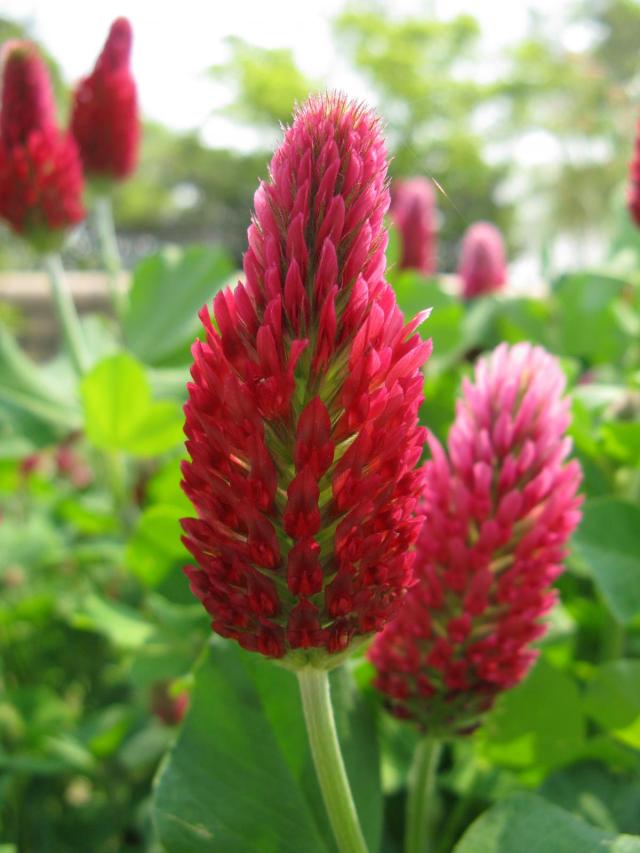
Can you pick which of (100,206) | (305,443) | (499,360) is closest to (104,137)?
(100,206)

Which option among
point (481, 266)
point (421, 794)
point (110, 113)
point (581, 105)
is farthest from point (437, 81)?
point (421, 794)

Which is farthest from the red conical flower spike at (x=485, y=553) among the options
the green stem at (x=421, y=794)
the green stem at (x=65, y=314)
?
the green stem at (x=65, y=314)

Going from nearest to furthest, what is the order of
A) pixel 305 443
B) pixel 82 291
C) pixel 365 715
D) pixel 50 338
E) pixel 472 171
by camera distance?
pixel 305 443 → pixel 365 715 → pixel 50 338 → pixel 82 291 → pixel 472 171

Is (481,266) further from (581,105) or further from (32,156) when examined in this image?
(581,105)

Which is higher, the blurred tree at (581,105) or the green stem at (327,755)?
the blurred tree at (581,105)

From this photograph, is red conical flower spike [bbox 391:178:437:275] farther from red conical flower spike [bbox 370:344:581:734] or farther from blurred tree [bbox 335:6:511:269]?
blurred tree [bbox 335:6:511:269]

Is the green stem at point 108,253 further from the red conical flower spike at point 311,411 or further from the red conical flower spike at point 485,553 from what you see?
the red conical flower spike at point 311,411

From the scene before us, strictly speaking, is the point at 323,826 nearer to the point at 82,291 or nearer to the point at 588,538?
the point at 588,538
